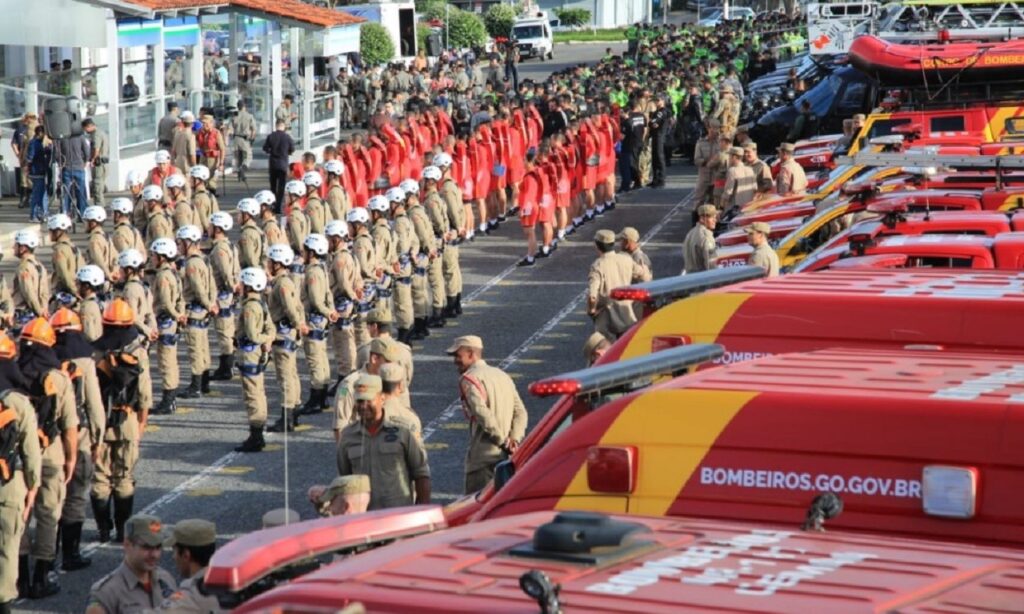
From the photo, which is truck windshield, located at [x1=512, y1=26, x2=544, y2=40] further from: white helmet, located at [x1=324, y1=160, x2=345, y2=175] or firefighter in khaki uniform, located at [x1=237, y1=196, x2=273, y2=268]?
firefighter in khaki uniform, located at [x1=237, y1=196, x2=273, y2=268]

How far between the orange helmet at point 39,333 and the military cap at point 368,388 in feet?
8.06

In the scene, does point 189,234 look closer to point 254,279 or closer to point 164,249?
point 164,249

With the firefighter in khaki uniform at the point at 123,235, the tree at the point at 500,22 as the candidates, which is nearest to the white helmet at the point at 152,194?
the firefighter in khaki uniform at the point at 123,235

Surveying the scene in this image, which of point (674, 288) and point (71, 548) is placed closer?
point (674, 288)

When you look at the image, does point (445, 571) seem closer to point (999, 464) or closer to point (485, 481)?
point (999, 464)

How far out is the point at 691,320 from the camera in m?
9.63

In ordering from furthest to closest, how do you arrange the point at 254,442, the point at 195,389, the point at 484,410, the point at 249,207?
the point at 249,207, the point at 195,389, the point at 254,442, the point at 484,410

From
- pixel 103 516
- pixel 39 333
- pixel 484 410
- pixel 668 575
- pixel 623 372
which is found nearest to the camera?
pixel 668 575

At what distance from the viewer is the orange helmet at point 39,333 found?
12141 millimetres

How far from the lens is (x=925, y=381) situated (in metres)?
6.62

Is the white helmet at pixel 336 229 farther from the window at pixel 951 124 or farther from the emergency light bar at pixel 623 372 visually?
the emergency light bar at pixel 623 372

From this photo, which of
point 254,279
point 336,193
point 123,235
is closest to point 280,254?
point 254,279

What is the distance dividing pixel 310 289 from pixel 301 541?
1241 cm

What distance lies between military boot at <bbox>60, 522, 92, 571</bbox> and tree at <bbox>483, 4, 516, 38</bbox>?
57.4m
